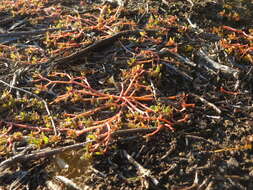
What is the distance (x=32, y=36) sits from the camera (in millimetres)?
4781

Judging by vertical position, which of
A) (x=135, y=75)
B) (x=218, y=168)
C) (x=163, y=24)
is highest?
(x=163, y=24)

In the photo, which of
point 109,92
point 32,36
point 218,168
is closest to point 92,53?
point 109,92

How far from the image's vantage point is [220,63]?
366cm

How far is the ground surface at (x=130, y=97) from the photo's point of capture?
8.70 feet

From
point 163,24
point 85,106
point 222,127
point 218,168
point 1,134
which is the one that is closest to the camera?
point 218,168

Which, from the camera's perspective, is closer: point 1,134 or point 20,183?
point 20,183

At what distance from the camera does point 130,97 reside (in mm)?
3336

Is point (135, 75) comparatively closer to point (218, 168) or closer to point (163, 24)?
point (163, 24)

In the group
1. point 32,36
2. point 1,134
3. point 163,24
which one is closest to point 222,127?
point 163,24

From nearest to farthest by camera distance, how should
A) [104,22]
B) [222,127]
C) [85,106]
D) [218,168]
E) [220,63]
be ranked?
[218,168] < [222,127] < [85,106] < [220,63] < [104,22]

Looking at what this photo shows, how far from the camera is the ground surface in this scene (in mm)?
2650

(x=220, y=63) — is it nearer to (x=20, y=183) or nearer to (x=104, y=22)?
(x=104, y=22)

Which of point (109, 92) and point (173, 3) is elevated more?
point (173, 3)

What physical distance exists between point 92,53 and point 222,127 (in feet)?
6.91
